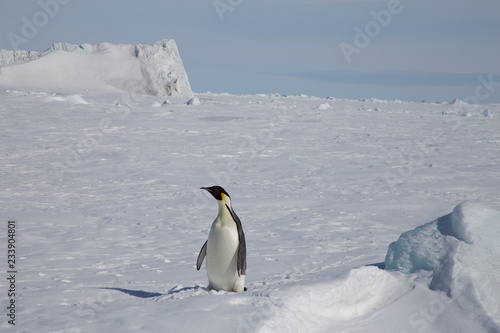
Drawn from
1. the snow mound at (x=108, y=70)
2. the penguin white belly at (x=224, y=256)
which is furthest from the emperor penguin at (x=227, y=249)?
the snow mound at (x=108, y=70)

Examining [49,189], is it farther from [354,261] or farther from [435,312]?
[435,312]

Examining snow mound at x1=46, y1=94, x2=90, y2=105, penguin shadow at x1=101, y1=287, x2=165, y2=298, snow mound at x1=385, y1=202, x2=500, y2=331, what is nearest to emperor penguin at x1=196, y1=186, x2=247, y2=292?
penguin shadow at x1=101, y1=287, x2=165, y2=298

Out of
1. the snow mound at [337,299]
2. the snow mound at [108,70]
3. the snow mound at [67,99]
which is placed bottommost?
the snow mound at [337,299]

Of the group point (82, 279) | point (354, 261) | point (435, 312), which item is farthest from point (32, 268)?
point (435, 312)

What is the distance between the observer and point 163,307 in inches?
109

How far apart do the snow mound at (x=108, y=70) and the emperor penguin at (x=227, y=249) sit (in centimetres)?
3352

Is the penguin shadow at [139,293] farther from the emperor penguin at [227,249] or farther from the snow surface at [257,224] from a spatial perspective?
the emperor penguin at [227,249]

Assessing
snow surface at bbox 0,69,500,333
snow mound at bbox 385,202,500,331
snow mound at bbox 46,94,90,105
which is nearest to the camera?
snow surface at bbox 0,69,500,333

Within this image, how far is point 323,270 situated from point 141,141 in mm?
9641

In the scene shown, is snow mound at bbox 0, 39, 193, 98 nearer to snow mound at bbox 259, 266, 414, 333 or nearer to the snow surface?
the snow surface

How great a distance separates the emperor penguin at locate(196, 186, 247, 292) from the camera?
133 inches

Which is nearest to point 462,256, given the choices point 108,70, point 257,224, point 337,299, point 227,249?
point 337,299

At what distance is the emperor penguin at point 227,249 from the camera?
3.38 metres

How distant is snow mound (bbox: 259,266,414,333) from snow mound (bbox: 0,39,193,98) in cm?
3385
